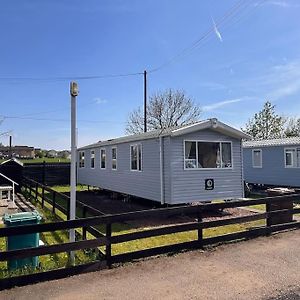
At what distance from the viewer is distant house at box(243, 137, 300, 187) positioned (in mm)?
20359

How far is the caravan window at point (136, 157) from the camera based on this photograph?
14633mm

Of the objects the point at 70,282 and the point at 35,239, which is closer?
the point at 70,282

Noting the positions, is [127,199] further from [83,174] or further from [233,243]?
[233,243]

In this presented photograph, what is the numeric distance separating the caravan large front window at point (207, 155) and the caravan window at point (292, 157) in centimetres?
828

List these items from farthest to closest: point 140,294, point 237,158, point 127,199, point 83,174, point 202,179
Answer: point 83,174, point 127,199, point 237,158, point 202,179, point 140,294

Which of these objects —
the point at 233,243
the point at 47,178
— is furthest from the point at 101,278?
the point at 47,178

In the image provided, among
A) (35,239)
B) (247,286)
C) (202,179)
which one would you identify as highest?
(202,179)

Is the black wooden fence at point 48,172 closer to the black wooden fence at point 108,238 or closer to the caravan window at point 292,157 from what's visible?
the caravan window at point 292,157

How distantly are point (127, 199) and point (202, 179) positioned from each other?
4912mm

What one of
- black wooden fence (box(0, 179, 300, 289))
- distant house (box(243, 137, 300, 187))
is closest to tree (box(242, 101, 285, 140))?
distant house (box(243, 137, 300, 187))

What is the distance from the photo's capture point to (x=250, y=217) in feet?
26.2

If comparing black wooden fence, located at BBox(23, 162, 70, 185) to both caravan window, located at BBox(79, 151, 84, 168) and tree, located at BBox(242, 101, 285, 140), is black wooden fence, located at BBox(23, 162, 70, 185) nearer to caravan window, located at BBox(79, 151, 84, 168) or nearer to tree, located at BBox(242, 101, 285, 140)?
caravan window, located at BBox(79, 151, 84, 168)

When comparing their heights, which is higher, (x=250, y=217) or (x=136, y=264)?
(x=250, y=217)

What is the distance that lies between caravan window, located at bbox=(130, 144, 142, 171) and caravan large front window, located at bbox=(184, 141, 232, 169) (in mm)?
2528
